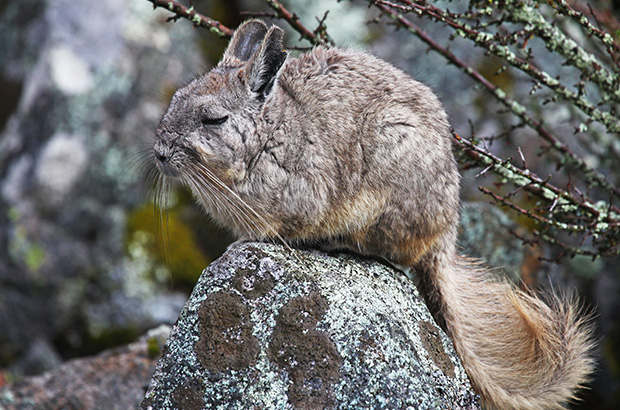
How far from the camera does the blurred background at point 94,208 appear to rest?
7.74 m

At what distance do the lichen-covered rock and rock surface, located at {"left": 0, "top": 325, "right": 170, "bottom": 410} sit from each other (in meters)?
2.21

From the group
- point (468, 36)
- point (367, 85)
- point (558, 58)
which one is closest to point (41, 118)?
point (367, 85)

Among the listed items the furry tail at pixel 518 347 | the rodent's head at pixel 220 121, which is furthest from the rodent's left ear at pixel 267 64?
the furry tail at pixel 518 347

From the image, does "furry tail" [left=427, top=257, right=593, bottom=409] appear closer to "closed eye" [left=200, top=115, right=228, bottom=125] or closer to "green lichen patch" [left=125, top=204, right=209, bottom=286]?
"closed eye" [left=200, top=115, right=228, bottom=125]

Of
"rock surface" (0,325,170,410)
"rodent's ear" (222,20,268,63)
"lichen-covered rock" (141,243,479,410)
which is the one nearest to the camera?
"lichen-covered rock" (141,243,479,410)

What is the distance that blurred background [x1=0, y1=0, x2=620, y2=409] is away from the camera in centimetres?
774

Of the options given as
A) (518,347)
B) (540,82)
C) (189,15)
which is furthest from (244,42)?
(518,347)

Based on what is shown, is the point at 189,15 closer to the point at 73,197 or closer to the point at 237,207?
the point at 237,207

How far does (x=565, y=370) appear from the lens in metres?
4.95

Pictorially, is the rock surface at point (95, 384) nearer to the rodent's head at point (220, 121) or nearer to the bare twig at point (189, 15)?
the rodent's head at point (220, 121)

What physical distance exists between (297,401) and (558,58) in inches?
296

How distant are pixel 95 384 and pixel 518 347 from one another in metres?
3.70

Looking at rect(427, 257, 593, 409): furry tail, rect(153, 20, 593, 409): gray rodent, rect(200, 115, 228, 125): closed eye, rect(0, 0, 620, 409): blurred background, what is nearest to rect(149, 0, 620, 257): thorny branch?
rect(153, 20, 593, 409): gray rodent

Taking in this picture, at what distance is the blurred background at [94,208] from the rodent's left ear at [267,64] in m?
3.21
